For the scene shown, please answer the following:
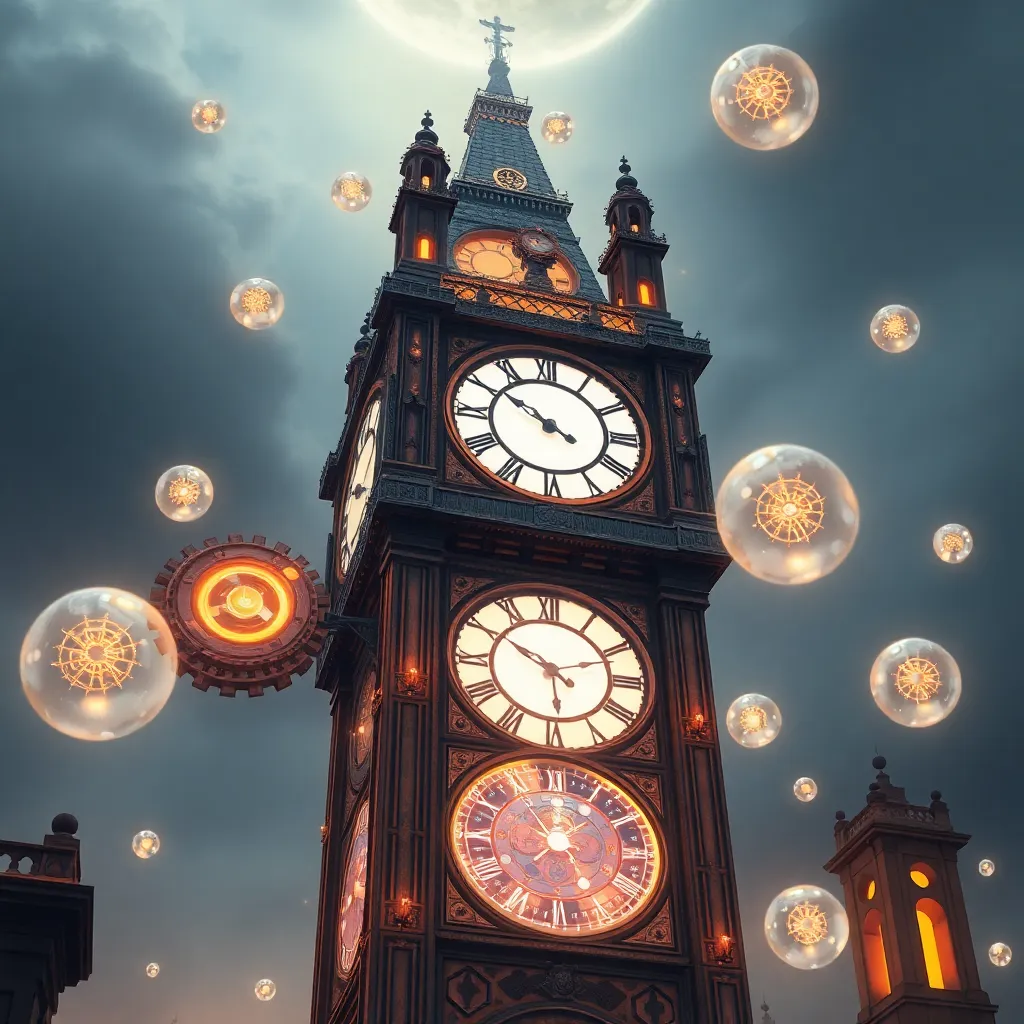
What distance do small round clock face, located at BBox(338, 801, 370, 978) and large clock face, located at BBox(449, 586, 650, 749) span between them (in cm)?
380

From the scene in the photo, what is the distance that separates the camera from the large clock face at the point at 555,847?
30.9 m

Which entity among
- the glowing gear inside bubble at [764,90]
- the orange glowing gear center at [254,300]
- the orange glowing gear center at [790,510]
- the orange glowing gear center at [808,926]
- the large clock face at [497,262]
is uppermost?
the large clock face at [497,262]

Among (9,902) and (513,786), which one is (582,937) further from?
(9,902)

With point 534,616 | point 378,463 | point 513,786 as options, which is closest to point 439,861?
point 513,786

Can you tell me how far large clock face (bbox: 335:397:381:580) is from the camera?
3975cm

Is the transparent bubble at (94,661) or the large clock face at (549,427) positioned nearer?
the transparent bubble at (94,661)

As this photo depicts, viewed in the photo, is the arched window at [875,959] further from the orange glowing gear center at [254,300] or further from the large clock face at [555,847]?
the orange glowing gear center at [254,300]

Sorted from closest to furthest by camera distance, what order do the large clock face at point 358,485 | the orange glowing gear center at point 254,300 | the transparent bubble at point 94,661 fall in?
the transparent bubble at point 94,661 → the orange glowing gear center at point 254,300 → the large clock face at point 358,485

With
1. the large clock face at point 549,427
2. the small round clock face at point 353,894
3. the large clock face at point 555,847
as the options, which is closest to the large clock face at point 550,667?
the large clock face at point 555,847

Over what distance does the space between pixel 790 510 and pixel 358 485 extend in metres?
20.2

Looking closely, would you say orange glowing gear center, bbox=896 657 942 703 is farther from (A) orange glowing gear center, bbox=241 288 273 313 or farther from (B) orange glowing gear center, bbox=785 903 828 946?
(A) orange glowing gear center, bbox=241 288 273 313

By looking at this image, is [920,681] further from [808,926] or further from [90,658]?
[90,658]

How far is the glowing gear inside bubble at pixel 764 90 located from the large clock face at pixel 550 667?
13.6 metres

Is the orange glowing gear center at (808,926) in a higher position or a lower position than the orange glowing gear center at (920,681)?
lower
